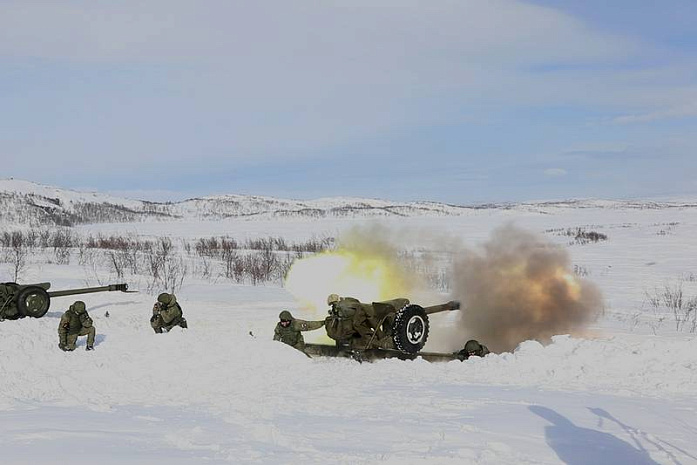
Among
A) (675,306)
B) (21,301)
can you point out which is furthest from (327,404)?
(675,306)

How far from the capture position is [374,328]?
15703 millimetres

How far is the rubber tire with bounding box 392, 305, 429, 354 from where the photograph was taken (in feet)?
49.7

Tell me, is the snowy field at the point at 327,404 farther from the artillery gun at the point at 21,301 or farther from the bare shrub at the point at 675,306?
the bare shrub at the point at 675,306

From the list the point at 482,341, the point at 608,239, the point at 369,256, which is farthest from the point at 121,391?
the point at 608,239

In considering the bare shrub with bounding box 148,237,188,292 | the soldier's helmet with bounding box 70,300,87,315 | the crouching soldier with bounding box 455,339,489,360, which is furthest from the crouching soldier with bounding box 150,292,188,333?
the bare shrub with bounding box 148,237,188,292

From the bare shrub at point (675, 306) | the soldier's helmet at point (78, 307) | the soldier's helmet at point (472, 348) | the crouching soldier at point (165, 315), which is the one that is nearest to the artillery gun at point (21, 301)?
the crouching soldier at point (165, 315)

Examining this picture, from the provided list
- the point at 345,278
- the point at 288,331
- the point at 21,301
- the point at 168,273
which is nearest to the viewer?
the point at 288,331

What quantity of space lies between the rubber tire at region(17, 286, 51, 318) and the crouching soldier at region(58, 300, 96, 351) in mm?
4664

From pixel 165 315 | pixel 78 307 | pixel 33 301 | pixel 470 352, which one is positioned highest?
pixel 78 307

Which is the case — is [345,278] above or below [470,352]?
above

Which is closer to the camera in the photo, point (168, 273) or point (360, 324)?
point (360, 324)

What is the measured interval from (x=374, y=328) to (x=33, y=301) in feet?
29.9

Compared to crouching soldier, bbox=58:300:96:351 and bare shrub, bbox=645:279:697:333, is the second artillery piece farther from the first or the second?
bare shrub, bbox=645:279:697:333

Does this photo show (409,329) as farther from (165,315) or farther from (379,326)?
(165,315)
